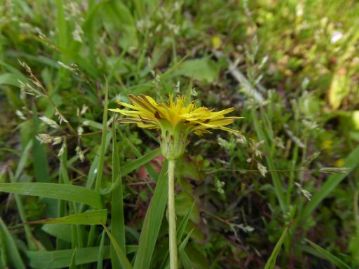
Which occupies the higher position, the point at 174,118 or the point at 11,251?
the point at 174,118

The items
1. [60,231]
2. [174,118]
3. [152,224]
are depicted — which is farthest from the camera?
[60,231]

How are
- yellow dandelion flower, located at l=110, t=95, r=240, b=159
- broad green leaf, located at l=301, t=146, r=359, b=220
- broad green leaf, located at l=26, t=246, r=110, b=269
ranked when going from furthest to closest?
broad green leaf, located at l=301, t=146, r=359, b=220 → broad green leaf, located at l=26, t=246, r=110, b=269 → yellow dandelion flower, located at l=110, t=95, r=240, b=159

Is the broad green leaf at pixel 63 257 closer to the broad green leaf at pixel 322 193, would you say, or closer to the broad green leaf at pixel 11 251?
the broad green leaf at pixel 11 251

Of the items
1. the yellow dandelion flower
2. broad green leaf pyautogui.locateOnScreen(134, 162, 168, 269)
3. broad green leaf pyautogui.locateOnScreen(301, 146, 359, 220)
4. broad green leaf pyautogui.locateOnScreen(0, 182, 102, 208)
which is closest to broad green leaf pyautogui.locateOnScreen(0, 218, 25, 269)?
broad green leaf pyautogui.locateOnScreen(0, 182, 102, 208)

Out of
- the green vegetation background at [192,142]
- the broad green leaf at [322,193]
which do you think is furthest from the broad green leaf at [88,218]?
the broad green leaf at [322,193]

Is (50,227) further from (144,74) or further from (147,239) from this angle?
(144,74)

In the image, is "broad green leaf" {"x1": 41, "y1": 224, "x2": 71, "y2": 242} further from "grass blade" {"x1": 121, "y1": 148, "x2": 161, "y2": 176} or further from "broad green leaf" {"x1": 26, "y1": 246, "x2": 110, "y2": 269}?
"grass blade" {"x1": 121, "y1": 148, "x2": 161, "y2": 176}

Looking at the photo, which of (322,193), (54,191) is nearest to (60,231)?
(54,191)

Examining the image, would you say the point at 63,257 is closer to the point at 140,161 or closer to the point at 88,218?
the point at 88,218
